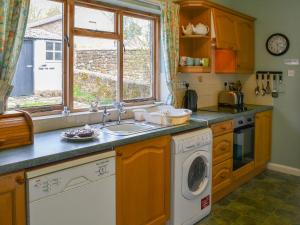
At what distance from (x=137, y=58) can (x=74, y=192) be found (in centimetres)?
185

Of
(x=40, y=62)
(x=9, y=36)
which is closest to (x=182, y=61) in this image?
(x=40, y=62)

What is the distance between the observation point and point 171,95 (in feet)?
10.7

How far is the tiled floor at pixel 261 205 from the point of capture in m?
2.86

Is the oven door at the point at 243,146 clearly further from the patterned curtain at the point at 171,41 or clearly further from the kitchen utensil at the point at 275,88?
the patterned curtain at the point at 171,41

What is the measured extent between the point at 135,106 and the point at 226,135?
992 millimetres

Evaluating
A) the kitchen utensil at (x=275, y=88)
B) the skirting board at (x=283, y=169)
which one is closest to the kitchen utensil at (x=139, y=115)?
the kitchen utensil at (x=275, y=88)

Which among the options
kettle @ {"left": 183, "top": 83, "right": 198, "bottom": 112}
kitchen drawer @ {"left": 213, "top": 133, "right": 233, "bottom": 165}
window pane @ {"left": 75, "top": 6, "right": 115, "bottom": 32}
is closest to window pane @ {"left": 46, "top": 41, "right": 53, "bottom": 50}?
window pane @ {"left": 75, "top": 6, "right": 115, "bottom": 32}

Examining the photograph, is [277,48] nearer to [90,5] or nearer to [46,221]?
[90,5]

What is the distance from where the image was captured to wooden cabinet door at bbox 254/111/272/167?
12.8ft

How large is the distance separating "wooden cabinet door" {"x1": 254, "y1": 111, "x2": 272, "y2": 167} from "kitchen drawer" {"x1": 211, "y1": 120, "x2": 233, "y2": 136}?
29.5 inches

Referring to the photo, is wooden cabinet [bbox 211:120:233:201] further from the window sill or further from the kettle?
the window sill

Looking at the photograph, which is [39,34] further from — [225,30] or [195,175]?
[225,30]

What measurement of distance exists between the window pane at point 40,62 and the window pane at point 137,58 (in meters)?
0.77

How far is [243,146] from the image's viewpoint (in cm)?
364
